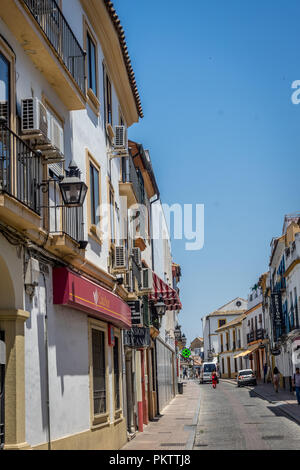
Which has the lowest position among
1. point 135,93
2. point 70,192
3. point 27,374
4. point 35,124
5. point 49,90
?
point 27,374

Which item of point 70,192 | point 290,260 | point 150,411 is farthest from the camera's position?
point 290,260

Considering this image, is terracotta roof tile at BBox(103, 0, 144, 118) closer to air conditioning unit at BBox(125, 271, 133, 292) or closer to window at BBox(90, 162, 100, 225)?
window at BBox(90, 162, 100, 225)

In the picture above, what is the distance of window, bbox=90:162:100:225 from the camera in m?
13.5

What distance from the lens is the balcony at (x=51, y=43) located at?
28.4ft

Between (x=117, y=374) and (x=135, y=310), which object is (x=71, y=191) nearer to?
(x=117, y=374)

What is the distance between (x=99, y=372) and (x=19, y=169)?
627 cm

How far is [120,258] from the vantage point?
15.6 meters

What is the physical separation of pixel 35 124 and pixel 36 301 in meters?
2.63

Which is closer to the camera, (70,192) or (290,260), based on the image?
(70,192)

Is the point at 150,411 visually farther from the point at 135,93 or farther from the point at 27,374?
the point at 27,374

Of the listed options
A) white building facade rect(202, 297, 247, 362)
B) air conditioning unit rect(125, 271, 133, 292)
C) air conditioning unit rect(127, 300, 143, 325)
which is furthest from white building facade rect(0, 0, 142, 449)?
white building facade rect(202, 297, 247, 362)

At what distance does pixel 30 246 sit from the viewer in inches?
362

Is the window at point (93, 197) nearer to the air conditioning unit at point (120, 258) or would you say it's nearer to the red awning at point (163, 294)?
the air conditioning unit at point (120, 258)
